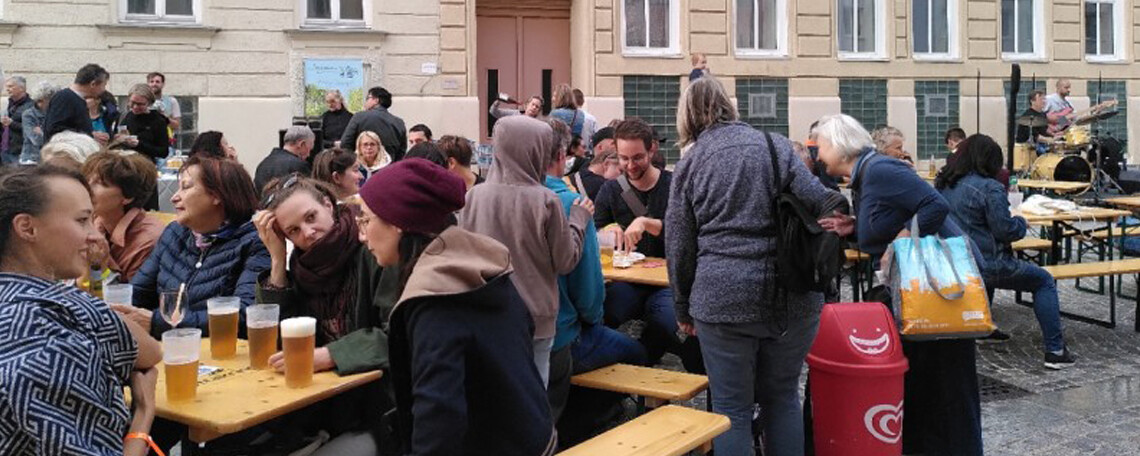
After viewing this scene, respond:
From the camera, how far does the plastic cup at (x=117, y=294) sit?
382 cm

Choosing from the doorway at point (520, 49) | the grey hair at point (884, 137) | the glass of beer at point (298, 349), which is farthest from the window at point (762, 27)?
the glass of beer at point (298, 349)

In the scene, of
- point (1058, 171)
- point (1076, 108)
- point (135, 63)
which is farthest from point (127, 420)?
point (1076, 108)

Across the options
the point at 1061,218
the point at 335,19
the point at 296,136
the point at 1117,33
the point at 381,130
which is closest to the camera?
the point at 1061,218

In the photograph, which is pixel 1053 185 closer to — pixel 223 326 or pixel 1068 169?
pixel 1068 169

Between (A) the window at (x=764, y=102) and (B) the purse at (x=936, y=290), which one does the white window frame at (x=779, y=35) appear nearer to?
(A) the window at (x=764, y=102)

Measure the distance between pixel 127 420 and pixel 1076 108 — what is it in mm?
20548

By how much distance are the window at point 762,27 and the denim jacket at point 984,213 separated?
11.3m

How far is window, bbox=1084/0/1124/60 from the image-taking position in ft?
68.8

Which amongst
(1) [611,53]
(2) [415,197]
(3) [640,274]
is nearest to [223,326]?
(2) [415,197]

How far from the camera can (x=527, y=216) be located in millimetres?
4059

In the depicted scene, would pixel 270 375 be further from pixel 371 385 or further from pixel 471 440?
pixel 471 440

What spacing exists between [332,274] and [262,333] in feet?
1.23

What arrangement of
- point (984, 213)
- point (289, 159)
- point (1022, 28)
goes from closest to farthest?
point (984, 213), point (289, 159), point (1022, 28)

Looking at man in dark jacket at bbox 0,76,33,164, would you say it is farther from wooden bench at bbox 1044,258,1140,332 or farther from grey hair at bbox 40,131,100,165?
wooden bench at bbox 1044,258,1140,332
